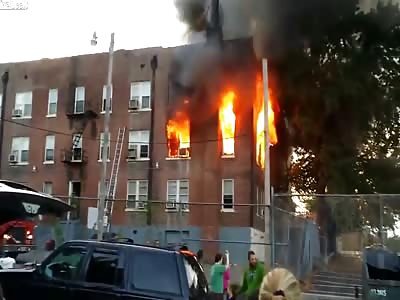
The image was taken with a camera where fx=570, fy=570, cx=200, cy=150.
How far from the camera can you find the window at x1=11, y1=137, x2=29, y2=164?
102ft

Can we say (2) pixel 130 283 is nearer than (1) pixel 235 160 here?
Yes

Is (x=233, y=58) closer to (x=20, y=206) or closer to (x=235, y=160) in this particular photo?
(x=235, y=160)

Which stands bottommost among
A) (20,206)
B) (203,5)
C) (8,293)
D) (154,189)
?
(8,293)

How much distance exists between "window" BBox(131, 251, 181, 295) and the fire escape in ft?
76.0

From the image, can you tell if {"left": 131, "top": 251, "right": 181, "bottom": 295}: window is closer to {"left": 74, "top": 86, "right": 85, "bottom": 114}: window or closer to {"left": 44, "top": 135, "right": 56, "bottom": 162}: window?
{"left": 74, "top": 86, "right": 85, "bottom": 114}: window

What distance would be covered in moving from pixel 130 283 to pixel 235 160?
20.0 meters

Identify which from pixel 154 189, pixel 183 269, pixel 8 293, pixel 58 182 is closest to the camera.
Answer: pixel 183 269

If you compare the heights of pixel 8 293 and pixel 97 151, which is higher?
pixel 97 151

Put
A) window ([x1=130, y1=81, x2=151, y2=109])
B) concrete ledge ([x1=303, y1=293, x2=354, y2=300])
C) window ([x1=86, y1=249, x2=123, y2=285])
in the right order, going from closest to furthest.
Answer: window ([x1=86, y1=249, x2=123, y2=285]) → concrete ledge ([x1=303, y1=293, x2=354, y2=300]) → window ([x1=130, y1=81, x2=151, y2=109])

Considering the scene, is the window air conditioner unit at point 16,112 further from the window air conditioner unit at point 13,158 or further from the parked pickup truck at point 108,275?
the parked pickup truck at point 108,275

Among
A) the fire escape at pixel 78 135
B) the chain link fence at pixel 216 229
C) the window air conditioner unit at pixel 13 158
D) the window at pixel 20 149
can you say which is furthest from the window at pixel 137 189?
the window air conditioner unit at pixel 13 158

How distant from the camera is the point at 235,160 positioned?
26578mm

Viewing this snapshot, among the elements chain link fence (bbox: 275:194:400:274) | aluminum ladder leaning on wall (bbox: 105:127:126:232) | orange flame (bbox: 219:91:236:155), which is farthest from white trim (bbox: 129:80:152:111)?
chain link fence (bbox: 275:194:400:274)

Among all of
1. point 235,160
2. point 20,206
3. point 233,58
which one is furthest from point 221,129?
point 20,206
